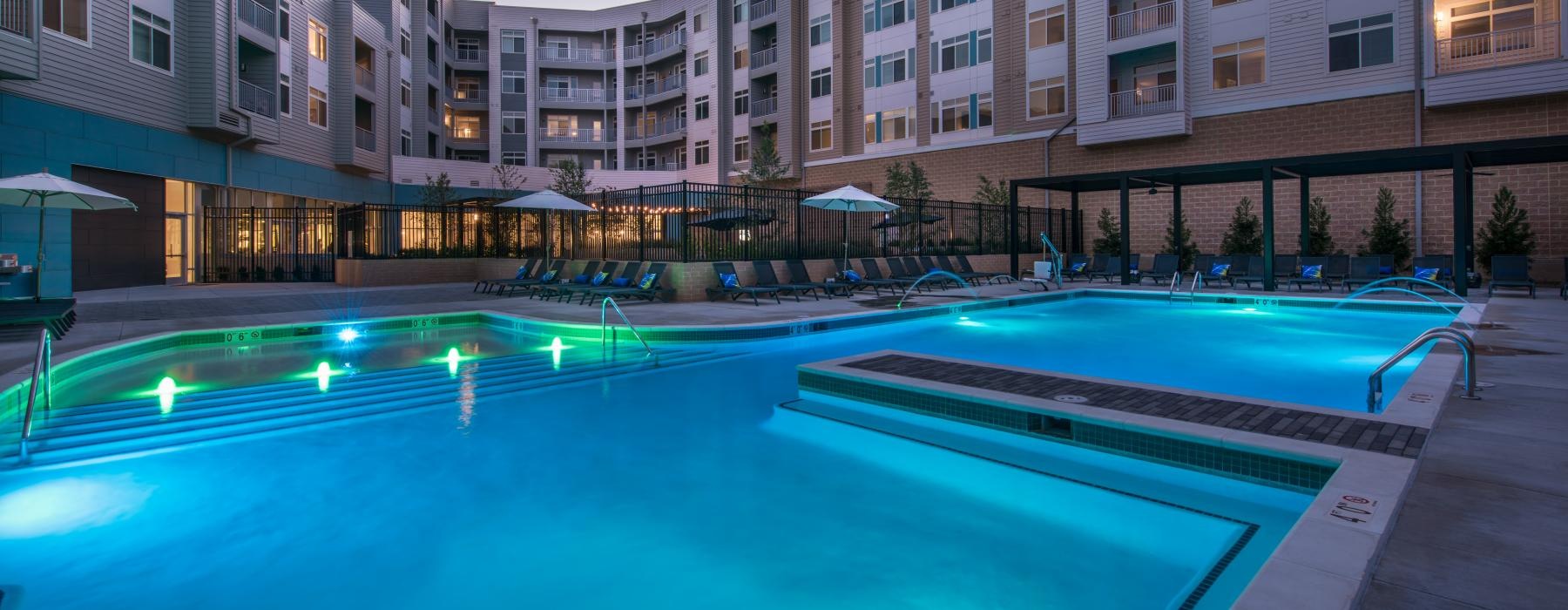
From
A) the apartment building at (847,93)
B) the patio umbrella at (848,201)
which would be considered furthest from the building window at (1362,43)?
the patio umbrella at (848,201)

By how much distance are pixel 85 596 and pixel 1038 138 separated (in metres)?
25.8

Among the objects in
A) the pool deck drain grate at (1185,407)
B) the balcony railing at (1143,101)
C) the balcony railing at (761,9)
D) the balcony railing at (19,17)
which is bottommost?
the pool deck drain grate at (1185,407)

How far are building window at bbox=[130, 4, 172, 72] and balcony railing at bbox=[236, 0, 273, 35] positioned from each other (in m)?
3.25

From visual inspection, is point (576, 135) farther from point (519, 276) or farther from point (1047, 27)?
point (519, 276)

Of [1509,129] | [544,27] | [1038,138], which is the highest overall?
[544,27]

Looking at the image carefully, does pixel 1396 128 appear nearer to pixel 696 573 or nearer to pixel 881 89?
pixel 881 89

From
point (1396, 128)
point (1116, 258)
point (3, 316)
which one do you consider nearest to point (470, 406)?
point (3, 316)

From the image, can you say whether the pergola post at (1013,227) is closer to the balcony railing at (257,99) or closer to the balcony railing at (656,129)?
the balcony railing at (257,99)

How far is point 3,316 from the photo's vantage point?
806 centimetres

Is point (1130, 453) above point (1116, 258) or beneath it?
beneath

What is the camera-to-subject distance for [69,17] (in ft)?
51.3

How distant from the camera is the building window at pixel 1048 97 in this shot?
24625 mm

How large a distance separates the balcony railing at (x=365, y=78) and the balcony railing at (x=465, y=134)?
36.8ft

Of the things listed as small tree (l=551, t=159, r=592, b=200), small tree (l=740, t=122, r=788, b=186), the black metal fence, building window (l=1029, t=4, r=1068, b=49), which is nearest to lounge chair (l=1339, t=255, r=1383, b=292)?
the black metal fence
